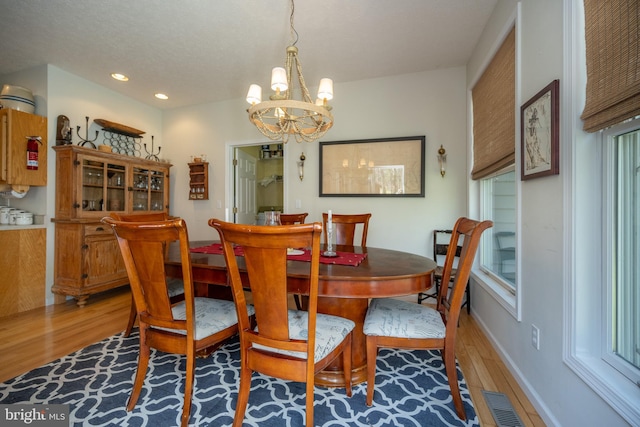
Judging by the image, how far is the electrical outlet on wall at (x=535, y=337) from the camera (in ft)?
5.07

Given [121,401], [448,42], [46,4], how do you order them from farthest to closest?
[448,42] < [46,4] < [121,401]

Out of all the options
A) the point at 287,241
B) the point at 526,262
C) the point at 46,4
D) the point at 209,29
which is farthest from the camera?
the point at 209,29

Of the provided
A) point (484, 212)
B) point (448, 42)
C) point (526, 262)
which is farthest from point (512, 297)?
point (448, 42)

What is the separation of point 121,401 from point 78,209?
98.7 inches

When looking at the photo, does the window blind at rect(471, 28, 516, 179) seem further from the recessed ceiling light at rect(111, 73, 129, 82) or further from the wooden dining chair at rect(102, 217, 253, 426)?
the recessed ceiling light at rect(111, 73, 129, 82)

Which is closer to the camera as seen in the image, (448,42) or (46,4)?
(46,4)

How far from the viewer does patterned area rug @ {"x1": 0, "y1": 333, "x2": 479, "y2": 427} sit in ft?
4.65

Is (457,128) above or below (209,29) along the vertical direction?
below

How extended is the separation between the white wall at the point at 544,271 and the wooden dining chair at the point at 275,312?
3.42 feet

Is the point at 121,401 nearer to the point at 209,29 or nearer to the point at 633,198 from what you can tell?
the point at 633,198

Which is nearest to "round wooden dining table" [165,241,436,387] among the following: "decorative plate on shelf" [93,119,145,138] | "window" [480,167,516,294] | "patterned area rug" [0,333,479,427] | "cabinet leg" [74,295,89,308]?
"patterned area rug" [0,333,479,427]

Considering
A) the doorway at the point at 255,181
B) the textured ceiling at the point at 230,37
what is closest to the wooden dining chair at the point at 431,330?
the textured ceiling at the point at 230,37

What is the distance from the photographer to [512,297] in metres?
1.95

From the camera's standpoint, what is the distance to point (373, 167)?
3.44m
